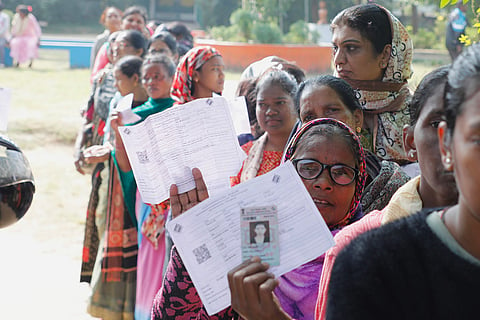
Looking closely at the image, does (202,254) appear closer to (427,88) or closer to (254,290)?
(254,290)

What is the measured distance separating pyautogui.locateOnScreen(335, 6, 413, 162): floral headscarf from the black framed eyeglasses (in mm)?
990

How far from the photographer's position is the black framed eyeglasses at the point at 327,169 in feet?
6.84

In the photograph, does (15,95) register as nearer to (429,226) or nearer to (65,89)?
(65,89)

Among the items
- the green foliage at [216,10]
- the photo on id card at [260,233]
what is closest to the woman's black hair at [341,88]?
the photo on id card at [260,233]

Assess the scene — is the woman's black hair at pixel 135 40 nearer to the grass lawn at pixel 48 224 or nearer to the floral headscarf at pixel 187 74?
the floral headscarf at pixel 187 74

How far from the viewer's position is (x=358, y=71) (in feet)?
10.3

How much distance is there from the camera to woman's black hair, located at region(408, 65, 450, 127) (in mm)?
1897

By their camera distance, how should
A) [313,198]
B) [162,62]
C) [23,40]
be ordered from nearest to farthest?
[313,198] → [162,62] → [23,40]

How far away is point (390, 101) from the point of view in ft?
10.3

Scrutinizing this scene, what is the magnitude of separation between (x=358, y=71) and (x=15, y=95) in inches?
518

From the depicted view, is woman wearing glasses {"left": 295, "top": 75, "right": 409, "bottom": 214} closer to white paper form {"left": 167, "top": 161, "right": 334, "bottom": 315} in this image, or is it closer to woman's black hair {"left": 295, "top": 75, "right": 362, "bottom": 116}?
woman's black hair {"left": 295, "top": 75, "right": 362, "bottom": 116}

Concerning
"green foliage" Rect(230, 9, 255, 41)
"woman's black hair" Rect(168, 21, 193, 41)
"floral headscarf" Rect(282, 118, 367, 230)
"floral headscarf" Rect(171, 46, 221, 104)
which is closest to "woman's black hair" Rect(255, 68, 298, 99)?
"floral headscarf" Rect(171, 46, 221, 104)

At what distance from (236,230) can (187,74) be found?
3001mm

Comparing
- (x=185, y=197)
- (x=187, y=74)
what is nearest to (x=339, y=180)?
(x=185, y=197)
